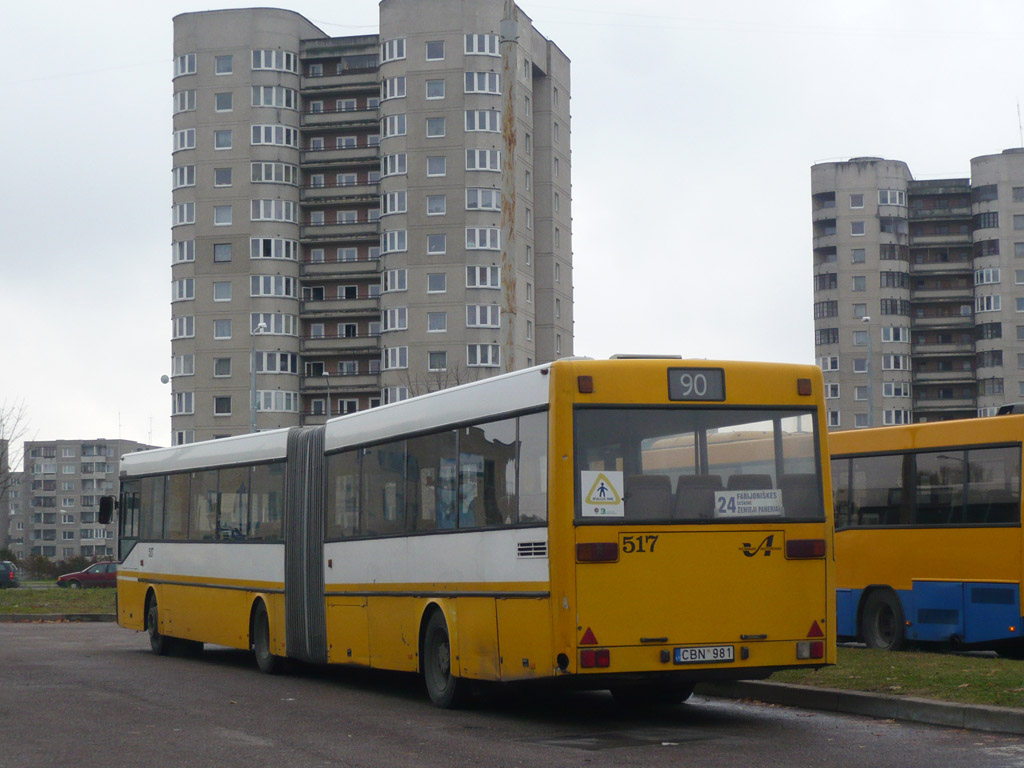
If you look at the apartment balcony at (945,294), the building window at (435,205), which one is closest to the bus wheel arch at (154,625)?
the building window at (435,205)

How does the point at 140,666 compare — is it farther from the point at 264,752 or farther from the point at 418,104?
the point at 418,104

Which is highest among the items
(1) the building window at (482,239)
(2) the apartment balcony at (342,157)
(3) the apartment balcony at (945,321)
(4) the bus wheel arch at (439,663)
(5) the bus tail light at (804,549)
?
(2) the apartment balcony at (342,157)

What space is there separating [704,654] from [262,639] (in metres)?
8.82

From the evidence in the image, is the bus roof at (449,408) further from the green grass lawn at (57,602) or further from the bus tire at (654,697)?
the green grass lawn at (57,602)

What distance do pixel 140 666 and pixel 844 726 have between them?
11551 millimetres

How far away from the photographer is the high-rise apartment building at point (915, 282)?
112875 mm

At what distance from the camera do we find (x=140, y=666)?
21.0 m

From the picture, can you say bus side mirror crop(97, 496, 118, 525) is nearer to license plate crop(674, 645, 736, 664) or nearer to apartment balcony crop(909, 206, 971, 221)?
license plate crop(674, 645, 736, 664)

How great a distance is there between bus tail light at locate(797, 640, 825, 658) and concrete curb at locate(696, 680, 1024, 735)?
785 mm

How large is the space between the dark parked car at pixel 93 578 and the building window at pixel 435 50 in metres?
36.9

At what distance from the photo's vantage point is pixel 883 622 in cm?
2016

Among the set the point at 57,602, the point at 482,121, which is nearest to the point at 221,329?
the point at 482,121

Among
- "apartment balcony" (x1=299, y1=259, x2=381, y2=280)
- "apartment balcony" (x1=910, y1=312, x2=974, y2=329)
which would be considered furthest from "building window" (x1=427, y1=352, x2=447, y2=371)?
"apartment balcony" (x1=910, y1=312, x2=974, y2=329)

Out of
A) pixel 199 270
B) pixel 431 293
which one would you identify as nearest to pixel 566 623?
pixel 431 293
